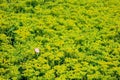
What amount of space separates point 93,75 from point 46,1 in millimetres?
2032

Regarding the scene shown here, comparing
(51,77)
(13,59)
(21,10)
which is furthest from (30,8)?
(51,77)

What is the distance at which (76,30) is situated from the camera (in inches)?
183

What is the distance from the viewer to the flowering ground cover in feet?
12.7

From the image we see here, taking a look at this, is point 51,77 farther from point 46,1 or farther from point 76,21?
point 46,1

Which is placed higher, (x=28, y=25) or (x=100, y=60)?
(x=28, y=25)

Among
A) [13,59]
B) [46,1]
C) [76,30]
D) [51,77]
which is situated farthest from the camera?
[46,1]

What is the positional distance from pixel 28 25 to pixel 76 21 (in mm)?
702

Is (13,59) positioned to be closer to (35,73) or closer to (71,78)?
(35,73)

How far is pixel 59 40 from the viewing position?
14.4ft

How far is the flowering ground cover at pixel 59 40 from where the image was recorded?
3881mm

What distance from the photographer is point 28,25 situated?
15.5 ft

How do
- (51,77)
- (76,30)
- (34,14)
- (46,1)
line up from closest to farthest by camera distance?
(51,77) < (76,30) < (34,14) < (46,1)

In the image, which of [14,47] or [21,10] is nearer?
[14,47]

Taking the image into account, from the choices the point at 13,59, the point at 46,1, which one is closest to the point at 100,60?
the point at 13,59
